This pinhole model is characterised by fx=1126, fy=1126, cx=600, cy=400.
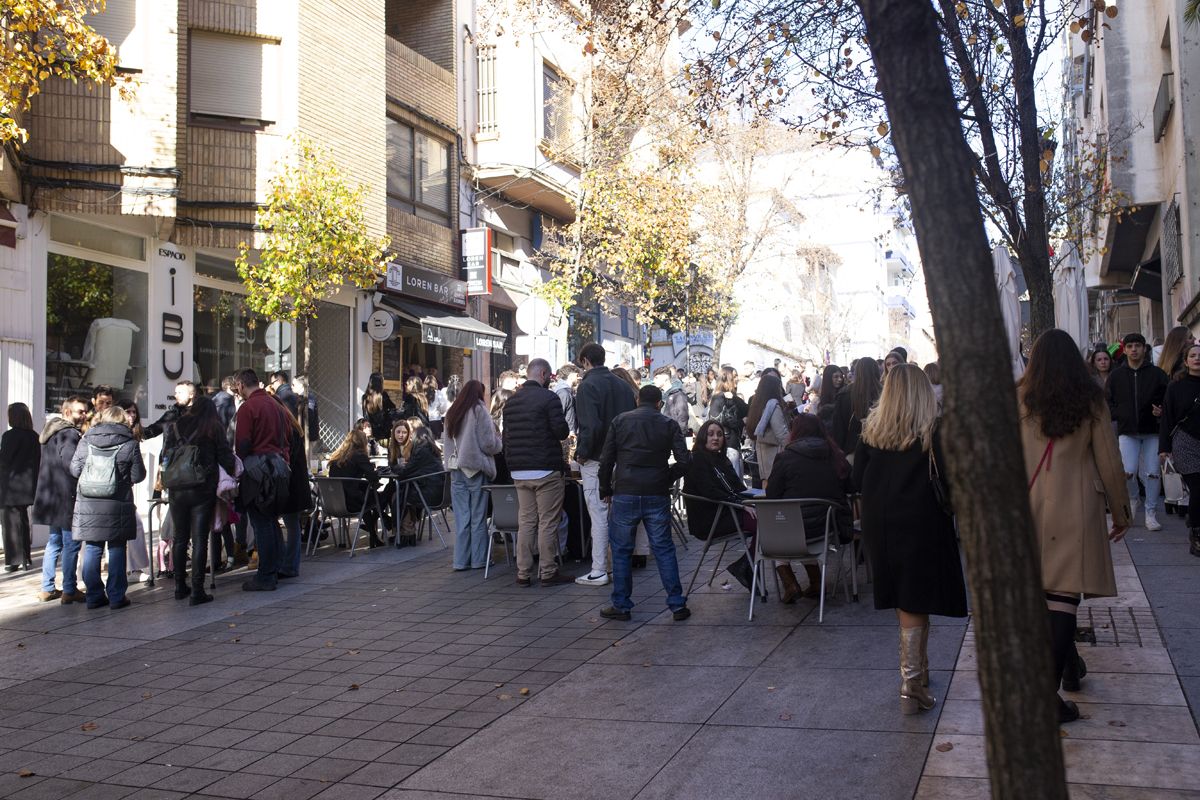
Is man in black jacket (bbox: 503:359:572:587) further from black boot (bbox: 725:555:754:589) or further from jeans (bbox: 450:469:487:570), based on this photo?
black boot (bbox: 725:555:754:589)

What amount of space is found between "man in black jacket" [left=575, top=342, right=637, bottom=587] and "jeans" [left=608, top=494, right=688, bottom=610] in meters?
1.22

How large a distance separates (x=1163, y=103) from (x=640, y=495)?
44.3 ft

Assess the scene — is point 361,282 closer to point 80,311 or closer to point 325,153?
point 325,153

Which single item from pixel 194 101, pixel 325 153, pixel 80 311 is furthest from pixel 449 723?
pixel 194 101

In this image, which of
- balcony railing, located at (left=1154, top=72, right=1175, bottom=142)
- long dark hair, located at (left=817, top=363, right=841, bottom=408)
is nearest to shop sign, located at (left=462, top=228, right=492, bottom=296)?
long dark hair, located at (left=817, top=363, right=841, bottom=408)

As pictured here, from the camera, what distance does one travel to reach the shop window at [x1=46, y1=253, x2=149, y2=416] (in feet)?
47.4

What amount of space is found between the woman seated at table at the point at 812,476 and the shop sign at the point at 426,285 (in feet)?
44.6

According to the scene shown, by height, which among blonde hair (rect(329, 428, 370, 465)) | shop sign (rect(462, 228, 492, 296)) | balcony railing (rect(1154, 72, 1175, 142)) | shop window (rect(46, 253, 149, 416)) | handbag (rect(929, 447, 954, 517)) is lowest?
handbag (rect(929, 447, 954, 517))

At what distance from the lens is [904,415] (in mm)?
5867

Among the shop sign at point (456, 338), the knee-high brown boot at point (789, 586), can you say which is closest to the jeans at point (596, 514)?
the knee-high brown boot at point (789, 586)

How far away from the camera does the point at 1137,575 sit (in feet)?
28.8

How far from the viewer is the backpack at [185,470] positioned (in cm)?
963

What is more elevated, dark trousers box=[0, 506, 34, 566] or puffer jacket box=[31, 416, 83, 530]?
puffer jacket box=[31, 416, 83, 530]

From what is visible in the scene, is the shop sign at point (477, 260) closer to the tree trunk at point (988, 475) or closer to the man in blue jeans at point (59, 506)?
the man in blue jeans at point (59, 506)
